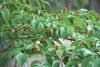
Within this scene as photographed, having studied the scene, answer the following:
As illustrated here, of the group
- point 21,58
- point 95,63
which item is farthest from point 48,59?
point 95,63

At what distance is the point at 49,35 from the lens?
1.77m

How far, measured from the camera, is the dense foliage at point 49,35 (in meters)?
1.58

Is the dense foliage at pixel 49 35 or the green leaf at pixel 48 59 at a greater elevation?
the dense foliage at pixel 49 35

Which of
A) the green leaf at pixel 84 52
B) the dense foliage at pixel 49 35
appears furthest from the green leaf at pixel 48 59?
the green leaf at pixel 84 52

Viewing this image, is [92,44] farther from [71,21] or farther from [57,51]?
[71,21]

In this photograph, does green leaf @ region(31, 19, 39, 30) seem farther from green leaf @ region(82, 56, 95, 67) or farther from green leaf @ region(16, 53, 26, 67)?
green leaf @ region(82, 56, 95, 67)

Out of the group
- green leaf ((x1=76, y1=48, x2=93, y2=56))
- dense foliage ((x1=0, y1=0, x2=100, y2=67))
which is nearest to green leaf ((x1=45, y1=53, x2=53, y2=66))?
dense foliage ((x1=0, y1=0, x2=100, y2=67))

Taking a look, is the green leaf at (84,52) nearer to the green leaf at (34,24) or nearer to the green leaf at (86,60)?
the green leaf at (86,60)

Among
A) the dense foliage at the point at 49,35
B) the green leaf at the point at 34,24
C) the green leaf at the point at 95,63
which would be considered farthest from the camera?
the green leaf at the point at 34,24

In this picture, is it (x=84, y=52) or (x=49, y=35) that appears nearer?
(x=84, y=52)

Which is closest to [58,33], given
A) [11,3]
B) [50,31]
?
[50,31]

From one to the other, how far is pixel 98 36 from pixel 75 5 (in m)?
8.58

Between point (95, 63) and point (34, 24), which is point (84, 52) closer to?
point (95, 63)

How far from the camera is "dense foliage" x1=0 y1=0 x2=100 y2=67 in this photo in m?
1.58
